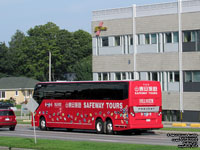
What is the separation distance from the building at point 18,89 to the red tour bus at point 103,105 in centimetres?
6511

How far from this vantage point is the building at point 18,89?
102331mm

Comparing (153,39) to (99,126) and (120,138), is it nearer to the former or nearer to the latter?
(99,126)

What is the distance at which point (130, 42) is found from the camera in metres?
53.7

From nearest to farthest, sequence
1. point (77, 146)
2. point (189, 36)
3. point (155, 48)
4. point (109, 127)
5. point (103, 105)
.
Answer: point (77, 146) → point (109, 127) → point (103, 105) → point (189, 36) → point (155, 48)

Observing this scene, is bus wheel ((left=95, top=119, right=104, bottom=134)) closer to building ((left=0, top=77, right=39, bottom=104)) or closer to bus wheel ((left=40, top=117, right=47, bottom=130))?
bus wheel ((left=40, top=117, right=47, bottom=130))

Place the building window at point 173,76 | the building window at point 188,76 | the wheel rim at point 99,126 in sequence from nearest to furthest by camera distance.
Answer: the wheel rim at point 99,126 → the building window at point 188,76 → the building window at point 173,76

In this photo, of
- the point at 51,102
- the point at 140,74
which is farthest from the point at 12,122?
the point at 140,74

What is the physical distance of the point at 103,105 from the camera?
32.7 m

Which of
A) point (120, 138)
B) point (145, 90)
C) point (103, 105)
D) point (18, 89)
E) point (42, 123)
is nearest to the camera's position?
point (120, 138)

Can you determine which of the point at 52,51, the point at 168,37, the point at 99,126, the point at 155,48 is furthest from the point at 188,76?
the point at 52,51

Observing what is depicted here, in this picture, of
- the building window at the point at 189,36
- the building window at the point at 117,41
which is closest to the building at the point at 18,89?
the building window at the point at 117,41

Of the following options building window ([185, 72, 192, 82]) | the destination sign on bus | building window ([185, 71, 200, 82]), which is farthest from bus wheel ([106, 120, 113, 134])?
building window ([185, 72, 192, 82])

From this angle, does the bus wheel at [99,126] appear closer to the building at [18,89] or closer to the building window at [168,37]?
the building window at [168,37]

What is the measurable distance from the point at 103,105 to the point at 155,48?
20.3 metres
